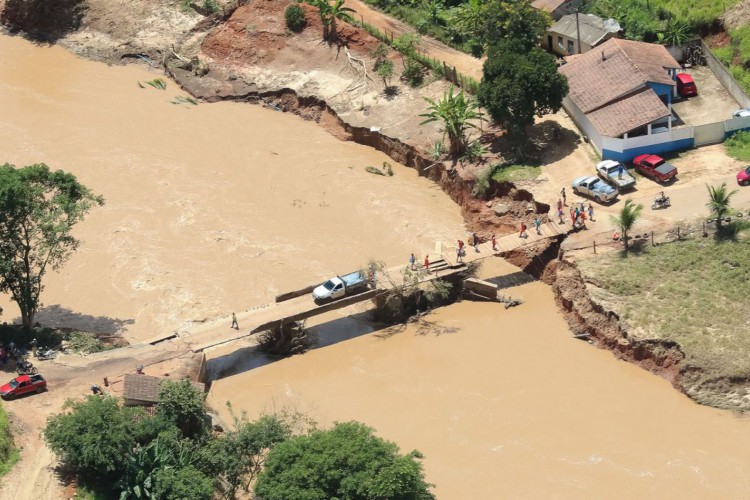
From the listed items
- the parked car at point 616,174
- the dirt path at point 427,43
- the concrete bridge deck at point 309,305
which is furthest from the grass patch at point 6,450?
the dirt path at point 427,43

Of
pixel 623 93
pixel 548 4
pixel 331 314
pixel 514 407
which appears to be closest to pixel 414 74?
pixel 548 4

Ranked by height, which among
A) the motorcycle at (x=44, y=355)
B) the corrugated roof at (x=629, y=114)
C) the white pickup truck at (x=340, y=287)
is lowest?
the motorcycle at (x=44, y=355)

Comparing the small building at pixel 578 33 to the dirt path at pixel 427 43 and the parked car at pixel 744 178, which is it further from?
the parked car at pixel 744 178

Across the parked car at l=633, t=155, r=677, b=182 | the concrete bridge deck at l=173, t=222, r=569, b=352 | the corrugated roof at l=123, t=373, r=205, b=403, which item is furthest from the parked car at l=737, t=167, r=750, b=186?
the corrugated roof at l=123, t=373, r=205, b=403

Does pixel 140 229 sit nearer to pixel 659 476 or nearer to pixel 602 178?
pixel 602 178

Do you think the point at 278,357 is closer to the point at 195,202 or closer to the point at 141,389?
the point at 141,389

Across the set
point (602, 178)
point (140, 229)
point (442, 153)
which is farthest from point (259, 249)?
point (602, 178)
